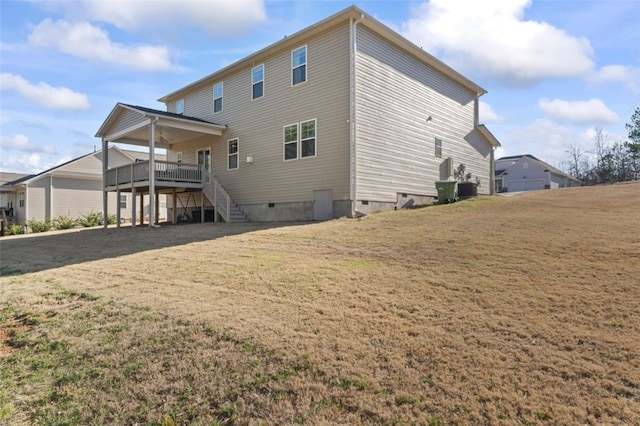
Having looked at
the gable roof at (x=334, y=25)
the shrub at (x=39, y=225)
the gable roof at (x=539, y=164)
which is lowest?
the shrub at (x=39, y=225)

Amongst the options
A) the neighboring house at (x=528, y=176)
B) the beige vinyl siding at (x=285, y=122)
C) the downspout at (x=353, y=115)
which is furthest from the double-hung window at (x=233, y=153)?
the neighboring house at (x=528, y=176)

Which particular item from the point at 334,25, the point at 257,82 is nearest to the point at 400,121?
the point at 334,25

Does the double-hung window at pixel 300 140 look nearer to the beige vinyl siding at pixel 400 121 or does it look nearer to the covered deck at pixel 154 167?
the beige vinyl siding at pixel 400 121

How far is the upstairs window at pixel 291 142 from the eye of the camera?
1519 centimetres

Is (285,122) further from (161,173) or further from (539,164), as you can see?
(539,164)

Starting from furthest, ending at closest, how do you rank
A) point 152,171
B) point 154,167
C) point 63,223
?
point 63,223 → point 154,167 → point 152,171

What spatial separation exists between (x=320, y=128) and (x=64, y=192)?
22143 millimetres

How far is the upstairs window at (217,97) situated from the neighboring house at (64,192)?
11.6 metres

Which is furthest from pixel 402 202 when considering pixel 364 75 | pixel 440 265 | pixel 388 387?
pixel 388 387

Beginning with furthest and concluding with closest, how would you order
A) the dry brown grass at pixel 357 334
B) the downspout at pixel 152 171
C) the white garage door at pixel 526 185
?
1. the white garage door at pixel 526 185
2. the downspout at pixel 152 171
3. the dry brown grass at pixel 357 334

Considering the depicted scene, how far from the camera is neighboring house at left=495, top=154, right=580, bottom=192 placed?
4225 cm

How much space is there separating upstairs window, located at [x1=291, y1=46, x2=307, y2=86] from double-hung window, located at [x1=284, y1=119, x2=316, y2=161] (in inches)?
67.2

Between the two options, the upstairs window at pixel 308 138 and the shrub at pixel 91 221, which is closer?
the upstairs window at pixel 308 138

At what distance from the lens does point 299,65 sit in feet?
49.7
